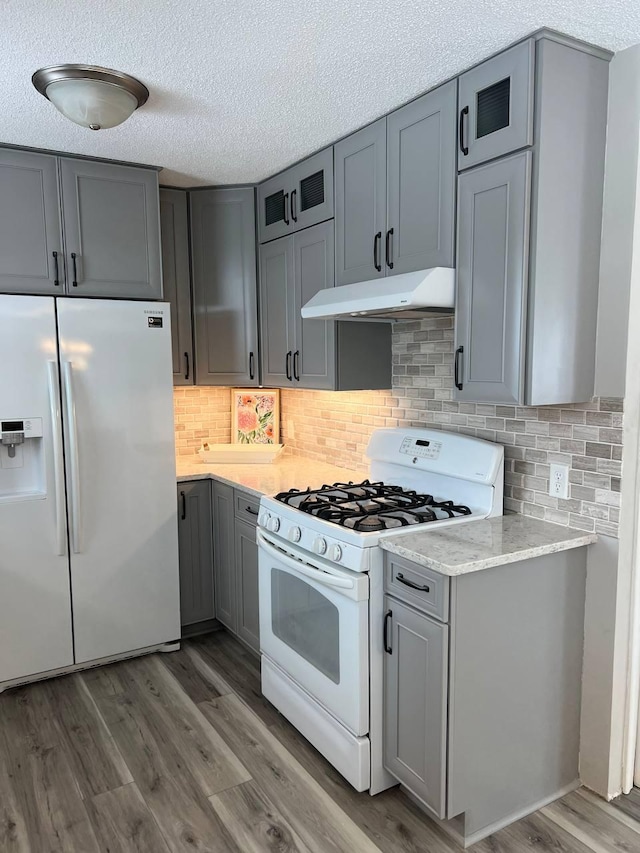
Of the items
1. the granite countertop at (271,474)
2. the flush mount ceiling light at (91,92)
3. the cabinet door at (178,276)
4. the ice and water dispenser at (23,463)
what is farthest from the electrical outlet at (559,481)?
the ice and water dispenser at (23,463)

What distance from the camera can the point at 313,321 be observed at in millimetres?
3086

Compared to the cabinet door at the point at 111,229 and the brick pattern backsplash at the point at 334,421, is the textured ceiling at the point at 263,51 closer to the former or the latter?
the cabinet door at the point at 111,229

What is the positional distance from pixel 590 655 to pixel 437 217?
1637mm

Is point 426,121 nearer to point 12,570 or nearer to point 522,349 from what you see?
point 522,349

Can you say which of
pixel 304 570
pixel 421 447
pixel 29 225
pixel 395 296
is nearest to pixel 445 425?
pixel 421 447

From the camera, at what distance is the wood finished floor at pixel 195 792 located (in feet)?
6.67

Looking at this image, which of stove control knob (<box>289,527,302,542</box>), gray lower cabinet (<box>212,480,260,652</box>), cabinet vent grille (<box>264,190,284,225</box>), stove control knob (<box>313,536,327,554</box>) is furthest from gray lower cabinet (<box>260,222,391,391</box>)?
stove control knob (<box>313,536,327,554</box>)

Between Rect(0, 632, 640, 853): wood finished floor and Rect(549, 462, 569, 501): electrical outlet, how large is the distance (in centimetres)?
106

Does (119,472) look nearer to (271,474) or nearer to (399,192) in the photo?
A: (271,474)

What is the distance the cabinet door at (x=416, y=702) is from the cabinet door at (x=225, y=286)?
72.8 inches

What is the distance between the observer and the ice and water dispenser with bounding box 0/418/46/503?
2.83 metres

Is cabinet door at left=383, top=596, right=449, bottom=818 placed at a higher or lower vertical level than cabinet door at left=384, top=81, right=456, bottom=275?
lower

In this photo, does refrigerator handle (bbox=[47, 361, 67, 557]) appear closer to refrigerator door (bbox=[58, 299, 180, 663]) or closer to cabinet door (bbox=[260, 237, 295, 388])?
refrigerator door (bbox=[58, 299, 180, 663])

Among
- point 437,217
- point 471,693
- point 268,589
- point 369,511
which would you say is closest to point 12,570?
point 268,589
